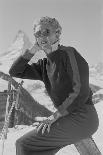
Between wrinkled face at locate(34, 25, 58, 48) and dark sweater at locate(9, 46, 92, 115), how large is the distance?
0.34 ft

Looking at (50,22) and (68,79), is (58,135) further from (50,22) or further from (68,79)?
(50,22)

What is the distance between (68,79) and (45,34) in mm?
417

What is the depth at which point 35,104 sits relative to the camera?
17.5 m

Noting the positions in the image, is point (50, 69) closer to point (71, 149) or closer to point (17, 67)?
point (17, 67)

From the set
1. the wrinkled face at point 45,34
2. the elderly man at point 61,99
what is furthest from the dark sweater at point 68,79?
the wrinkled face at point 45,34

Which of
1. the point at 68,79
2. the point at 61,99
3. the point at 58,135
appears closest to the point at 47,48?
the point at 68,79

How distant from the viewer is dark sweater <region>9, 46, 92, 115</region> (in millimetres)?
2479

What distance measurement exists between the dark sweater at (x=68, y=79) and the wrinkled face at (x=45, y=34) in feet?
0.34

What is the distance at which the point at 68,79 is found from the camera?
255 centimetres

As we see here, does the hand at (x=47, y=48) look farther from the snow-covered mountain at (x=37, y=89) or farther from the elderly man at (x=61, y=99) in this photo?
the snow-covered mountain at (x=37, y=89)

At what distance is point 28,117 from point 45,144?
12.8 meters

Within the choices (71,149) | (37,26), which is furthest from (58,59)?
(71,149)

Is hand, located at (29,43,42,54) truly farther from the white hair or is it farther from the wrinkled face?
the white hair

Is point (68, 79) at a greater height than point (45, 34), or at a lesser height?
lesser
